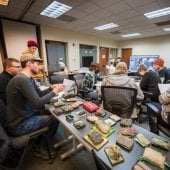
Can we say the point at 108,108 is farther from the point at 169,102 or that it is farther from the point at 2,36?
the point at 2,36

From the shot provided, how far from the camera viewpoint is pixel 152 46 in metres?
7.28

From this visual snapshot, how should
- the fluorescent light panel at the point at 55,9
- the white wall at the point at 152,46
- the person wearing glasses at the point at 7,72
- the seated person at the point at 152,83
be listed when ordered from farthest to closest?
the white wall at the point at 152,46 < the fluorescent light panel at the point at 55,9 < the seated person at the point at 152,83 < the person wearing glasses at the point at 7,72

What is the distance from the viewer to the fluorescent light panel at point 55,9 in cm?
301

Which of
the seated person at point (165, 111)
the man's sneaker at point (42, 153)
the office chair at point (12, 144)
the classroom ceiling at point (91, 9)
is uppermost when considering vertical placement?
the classroom ceiling at point (91, 9)

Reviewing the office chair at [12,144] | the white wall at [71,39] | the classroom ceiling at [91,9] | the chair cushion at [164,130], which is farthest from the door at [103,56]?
the office chair at [12,144]

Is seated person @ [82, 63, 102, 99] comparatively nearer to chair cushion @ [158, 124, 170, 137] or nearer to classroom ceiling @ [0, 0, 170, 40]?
chair cushion @ [158, 124, 170, 137]

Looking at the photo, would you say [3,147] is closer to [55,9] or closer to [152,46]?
[55,9]

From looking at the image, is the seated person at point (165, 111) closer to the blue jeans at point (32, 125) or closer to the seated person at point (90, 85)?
the blue jeans at point (32, 125)

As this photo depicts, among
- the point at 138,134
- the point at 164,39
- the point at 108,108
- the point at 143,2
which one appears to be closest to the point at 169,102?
the point at 138,134

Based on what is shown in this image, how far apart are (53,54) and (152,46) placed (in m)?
5.84

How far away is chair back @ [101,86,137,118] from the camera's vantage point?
1.55m

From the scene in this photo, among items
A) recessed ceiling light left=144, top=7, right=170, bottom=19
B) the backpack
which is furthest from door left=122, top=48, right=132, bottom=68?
the backpack

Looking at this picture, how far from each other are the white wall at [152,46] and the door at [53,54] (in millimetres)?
4959

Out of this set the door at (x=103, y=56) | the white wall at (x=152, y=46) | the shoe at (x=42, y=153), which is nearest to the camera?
the shoe at (x=42, y=153)
